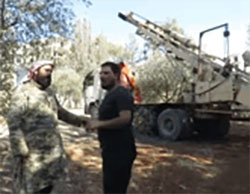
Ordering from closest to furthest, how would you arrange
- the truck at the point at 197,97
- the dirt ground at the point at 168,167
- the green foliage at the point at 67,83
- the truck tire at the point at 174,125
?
the dirt ground at the point at 168,167 → the truck at the point at 197,97 → the truck tire at the point at 174,125 → the green foliage at the point at 67,83

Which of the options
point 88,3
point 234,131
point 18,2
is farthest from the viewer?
point 234,131

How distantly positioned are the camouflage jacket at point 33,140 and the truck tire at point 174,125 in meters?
7.95

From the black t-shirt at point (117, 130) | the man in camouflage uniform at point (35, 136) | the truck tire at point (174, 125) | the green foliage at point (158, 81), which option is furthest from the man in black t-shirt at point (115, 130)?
the green foliage at point (158, 81)

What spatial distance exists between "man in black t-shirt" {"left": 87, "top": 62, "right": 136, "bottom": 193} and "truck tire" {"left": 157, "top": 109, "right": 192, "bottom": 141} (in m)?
7.85

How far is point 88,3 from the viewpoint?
6.98m

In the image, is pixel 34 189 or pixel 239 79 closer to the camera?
pixel 34 189

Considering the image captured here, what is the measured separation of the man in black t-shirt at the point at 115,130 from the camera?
2.89 meters

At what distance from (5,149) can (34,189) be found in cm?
509

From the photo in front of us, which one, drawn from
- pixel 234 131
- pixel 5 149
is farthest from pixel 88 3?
pixel 234 131

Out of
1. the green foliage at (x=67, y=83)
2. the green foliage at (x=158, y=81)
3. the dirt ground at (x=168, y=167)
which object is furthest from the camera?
the green foliage at (x=67, y=83)

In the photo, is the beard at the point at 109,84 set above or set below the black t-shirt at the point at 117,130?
Result: above

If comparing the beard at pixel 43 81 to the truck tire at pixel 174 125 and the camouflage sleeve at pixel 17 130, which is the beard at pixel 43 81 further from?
the truck tire at pixel 174 125

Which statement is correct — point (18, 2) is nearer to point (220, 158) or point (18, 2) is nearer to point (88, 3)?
point (88, 3)

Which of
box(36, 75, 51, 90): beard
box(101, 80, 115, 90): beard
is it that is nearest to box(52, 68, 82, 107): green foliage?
box(36, 75, 51, 90): beard
